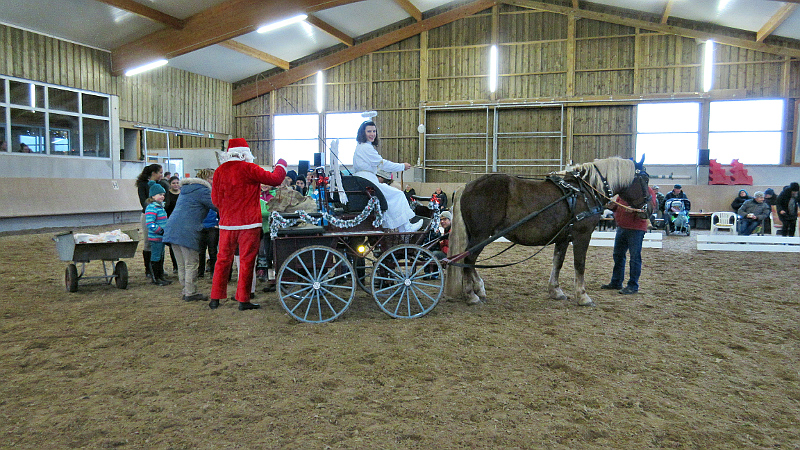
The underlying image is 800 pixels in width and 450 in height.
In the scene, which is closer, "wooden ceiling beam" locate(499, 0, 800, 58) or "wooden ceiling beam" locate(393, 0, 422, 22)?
"wooden ceiling beam" locate(499, 0, 800, 58)

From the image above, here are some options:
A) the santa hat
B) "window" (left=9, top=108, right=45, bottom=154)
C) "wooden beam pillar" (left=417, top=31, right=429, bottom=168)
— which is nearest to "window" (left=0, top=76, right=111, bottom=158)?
"window" (left=9, top=108, right=45, bottom=154)

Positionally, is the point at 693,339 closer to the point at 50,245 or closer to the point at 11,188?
the point at 50,245

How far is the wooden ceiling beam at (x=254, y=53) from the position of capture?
1714cm

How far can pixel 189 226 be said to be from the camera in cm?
507

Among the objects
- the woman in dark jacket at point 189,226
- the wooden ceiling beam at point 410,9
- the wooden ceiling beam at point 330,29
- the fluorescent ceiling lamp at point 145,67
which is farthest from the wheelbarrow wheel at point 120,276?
the wooden ceiling beam at point 410,9

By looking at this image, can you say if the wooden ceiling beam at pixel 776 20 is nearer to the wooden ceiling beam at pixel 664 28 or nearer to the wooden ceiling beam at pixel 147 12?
the wooden ceiling beam at pixel 664 28

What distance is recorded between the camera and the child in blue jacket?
5.93 m

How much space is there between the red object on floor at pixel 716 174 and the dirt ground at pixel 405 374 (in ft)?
41.9

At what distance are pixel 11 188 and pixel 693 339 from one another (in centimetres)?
1356

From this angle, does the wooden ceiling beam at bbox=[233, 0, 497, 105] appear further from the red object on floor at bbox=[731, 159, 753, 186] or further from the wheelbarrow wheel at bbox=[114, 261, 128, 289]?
the wheelbarrow wheel at bbox=[114, 261, 128, 289]

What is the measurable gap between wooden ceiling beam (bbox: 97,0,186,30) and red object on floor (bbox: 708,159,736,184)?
17.2 metres

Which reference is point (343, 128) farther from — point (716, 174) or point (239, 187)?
point (239, 187)

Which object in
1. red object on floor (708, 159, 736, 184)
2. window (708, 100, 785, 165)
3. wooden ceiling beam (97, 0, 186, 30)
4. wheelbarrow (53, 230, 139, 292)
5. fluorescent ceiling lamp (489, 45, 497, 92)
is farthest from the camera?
fluorescent ceiling lamp (489, 45, 497, 92)

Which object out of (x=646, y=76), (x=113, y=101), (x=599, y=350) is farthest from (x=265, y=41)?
(x=599, y=350)
